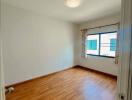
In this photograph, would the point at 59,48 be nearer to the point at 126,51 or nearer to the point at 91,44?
the point at 91,44

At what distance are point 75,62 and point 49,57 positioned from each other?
5.72 feet

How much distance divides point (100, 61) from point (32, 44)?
9.40 ft

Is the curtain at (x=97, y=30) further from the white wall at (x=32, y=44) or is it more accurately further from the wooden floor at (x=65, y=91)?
the wooden floor at (x=65, y=91)

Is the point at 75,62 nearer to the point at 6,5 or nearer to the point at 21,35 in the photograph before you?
the point at 21,35

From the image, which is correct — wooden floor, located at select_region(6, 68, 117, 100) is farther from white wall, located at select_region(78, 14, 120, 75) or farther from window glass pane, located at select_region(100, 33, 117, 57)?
window glass pane, located at select_region(100, 33, 117, 57)

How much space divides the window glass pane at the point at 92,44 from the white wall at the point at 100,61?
30cm

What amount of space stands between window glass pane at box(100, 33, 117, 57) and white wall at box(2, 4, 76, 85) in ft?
5.10

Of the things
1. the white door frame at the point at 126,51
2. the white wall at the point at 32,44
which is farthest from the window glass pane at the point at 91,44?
the white door frame at the point at 126,51

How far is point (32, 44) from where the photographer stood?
10.7 ft

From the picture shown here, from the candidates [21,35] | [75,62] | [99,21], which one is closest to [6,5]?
[21,35]

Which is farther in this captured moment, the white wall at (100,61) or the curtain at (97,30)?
the white wall at (100,61)

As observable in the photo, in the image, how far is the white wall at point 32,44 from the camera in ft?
9.00

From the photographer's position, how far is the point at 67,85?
9.66 feet

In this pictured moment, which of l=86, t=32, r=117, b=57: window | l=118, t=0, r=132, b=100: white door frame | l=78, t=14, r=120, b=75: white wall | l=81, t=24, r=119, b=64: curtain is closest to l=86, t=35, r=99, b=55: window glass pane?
l=86, t=32, r=117, b=57: window
